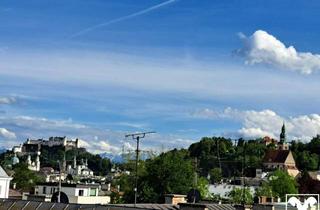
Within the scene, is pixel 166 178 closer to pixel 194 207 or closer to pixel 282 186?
pixel 282 186

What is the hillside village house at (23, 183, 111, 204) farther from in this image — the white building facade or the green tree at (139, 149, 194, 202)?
the green tree at (139, 149, 194, 202)

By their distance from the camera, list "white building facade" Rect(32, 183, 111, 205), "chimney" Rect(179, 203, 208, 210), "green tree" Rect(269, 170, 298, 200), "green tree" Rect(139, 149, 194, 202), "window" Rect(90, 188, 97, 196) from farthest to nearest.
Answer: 1. "green tree" Rect(269, 170, 298, 200)
2. "window" Rect(90, 188, 97, 196)
3. "green tree" Rect(139, 149, 194, 202)
4. "white building facade" Rect(32, 183, 111, 205)
5. "chimney" Rect(179, 203, 208, 210)

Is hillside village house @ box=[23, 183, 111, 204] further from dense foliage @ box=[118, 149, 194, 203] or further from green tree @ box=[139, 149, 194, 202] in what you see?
green tree @ box=[139, 149, 194, 202]

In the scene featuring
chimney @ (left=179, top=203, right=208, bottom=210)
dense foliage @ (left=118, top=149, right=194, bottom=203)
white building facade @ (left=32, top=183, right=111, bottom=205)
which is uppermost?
dense foliage @ (left=118, top=149, right=194, bottom=203)

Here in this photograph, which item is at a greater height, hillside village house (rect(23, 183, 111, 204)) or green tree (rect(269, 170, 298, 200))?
green tree (rect(269, 170, 298, 200))

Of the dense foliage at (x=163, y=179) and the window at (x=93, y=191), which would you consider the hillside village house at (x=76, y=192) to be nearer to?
the window at (x=93, y=191)

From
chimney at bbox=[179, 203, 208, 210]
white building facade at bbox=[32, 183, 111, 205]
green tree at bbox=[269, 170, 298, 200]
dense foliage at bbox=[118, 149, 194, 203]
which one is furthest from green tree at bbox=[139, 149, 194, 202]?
chimney at bbox=[179, 203, 208, 210]

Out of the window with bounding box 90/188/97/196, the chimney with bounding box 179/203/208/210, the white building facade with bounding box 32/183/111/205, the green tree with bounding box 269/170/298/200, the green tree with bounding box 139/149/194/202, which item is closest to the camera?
the chimney with bounding box 179/203/208/210

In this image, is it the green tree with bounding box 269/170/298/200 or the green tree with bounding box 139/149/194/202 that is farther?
the green tree with bounding box 269/170/298/200

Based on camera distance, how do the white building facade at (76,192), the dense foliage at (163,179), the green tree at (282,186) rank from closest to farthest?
the white building facade at (76,192) < the dense foliage at (163,179) < the green tree at (282,186)

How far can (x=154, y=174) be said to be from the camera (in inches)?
3273

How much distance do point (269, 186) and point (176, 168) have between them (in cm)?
4229

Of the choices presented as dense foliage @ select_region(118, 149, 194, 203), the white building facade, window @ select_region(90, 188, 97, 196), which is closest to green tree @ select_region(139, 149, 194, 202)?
dense foliage @ select_region(118, 149, 194, 203)

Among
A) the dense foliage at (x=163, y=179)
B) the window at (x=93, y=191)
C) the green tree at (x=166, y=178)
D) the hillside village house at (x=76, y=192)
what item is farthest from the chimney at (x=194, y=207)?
the window at (x=93, y=191)
